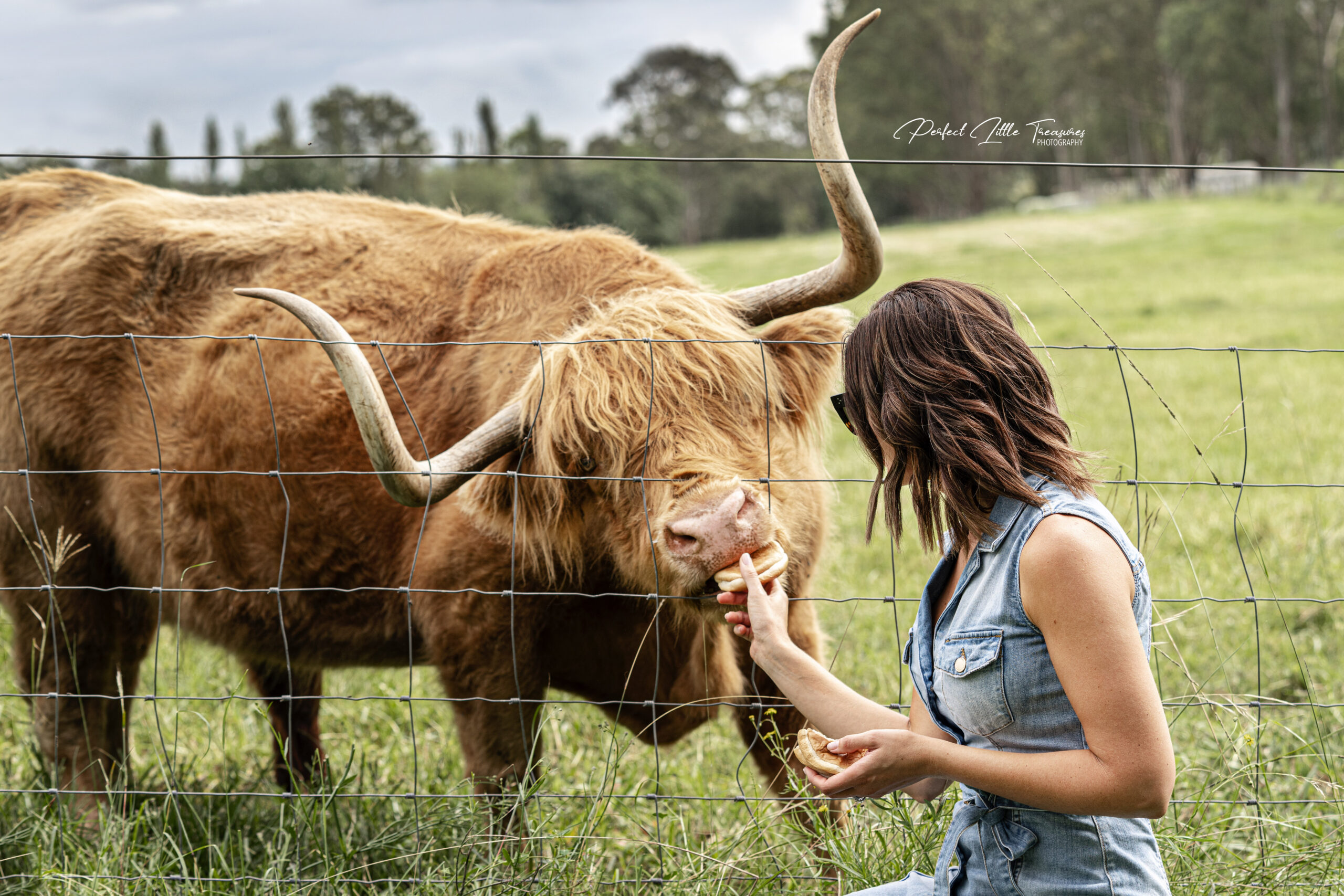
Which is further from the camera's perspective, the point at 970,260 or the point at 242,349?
the point at 970,260

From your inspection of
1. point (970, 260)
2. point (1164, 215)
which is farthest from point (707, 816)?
point (1164, 215)

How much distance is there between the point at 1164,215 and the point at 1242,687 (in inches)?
1147

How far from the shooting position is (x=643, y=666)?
3.30 m

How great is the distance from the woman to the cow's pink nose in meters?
0.51

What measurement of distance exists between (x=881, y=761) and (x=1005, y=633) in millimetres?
287

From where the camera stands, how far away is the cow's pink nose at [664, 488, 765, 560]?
2.42 metres

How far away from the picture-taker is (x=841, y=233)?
289 cm

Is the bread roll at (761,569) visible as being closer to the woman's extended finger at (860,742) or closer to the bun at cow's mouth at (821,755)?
the bun at cow's mouth at (821,755)

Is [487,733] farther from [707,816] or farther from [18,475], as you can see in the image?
[18,475]

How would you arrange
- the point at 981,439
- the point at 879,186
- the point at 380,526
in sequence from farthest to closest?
the point at 879,186
the point at 380,526
the point at 981,439

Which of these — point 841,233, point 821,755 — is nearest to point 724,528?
point 821,755

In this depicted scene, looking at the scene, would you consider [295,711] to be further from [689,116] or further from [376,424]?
[689,116]

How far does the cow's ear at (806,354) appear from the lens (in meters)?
3.23

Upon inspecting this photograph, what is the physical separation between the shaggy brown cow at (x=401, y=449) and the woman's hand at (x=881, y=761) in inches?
30.3
